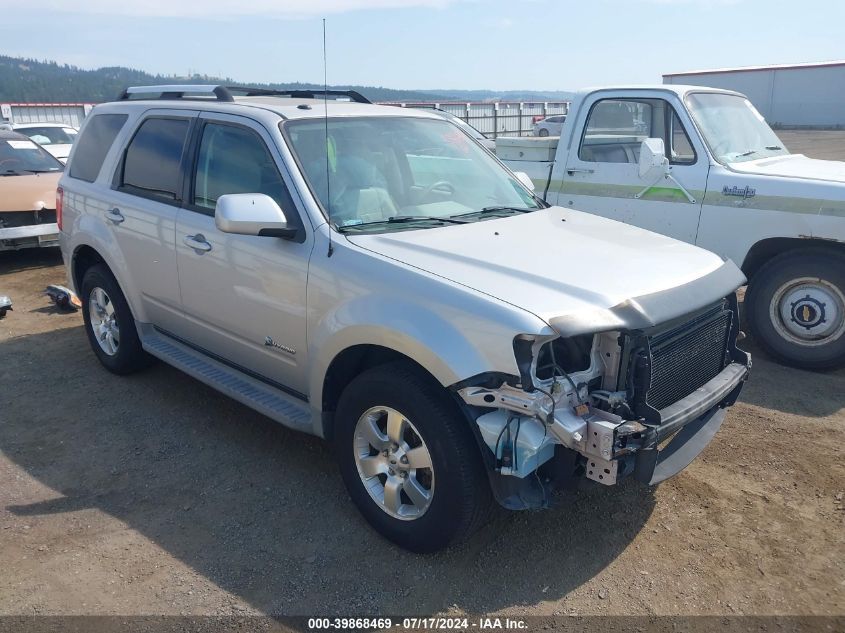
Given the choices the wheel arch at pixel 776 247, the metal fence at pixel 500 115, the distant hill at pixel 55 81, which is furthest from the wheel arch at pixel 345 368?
the distant hill at pixel 55 81

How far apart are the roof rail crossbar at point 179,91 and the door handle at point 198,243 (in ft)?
3.07

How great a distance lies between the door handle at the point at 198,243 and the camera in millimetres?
4098

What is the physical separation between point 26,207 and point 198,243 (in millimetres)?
5830

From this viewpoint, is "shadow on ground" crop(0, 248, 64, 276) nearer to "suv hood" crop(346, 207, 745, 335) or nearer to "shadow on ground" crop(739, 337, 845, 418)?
"suv hood" crop(346, 207, 745, 335)

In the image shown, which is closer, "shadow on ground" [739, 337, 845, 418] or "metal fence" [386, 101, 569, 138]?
"shadow on ground" [739, 337, 845, 418]

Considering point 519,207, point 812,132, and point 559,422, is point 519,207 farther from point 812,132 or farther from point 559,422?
point 812,132

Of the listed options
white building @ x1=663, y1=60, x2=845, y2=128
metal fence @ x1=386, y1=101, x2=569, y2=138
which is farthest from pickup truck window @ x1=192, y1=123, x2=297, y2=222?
white building @ x1=663, y1=60, x2=845, y2=128

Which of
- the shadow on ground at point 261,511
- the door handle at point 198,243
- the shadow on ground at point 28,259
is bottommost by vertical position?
the shadow on ground at point 28,259

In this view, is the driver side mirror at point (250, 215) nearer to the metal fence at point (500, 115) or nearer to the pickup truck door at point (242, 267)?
the pickup truck door at point (242, 267)

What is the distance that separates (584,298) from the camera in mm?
2912

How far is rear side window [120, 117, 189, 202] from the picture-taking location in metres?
4.47

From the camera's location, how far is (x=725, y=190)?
580 cm

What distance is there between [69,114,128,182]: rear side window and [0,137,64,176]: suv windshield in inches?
184

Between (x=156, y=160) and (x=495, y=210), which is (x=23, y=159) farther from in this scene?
(x=495, y=210)
